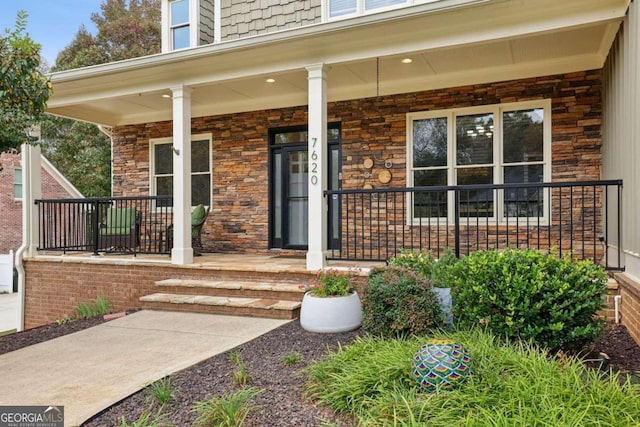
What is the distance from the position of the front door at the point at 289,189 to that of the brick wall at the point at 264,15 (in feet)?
5.81

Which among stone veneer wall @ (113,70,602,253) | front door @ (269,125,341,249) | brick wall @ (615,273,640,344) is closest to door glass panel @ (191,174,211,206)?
stone veneer wall @ (113,70,602,253)

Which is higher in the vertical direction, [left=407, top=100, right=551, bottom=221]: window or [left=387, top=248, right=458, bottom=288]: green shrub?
[left=407, top=100, right=551, bottom=221]: window

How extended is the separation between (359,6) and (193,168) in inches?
163

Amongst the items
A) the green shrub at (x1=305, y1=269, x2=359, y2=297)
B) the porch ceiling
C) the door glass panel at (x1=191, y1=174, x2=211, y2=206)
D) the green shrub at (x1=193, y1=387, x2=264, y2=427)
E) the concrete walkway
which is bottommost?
the concrete walkway

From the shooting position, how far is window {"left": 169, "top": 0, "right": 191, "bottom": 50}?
8617 millimetres

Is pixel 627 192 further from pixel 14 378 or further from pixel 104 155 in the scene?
pixel 104 155

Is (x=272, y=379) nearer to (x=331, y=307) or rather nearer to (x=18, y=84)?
(x=331, y=307)

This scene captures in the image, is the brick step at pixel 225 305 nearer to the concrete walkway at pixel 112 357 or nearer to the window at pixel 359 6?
the concrete walkway at pixel 112 357

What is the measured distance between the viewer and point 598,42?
540 centimetres

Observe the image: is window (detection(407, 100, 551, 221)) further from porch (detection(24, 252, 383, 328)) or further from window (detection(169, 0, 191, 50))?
window (detection(169, 0, 191, 50))

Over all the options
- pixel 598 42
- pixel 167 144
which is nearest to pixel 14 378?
pixel 167 144

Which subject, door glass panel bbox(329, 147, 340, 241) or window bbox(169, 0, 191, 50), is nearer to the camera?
door glass panel bbox(329, 147, 340, 241)

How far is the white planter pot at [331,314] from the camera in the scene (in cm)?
436

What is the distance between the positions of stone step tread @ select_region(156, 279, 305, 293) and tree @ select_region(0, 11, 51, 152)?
8.22 feet
